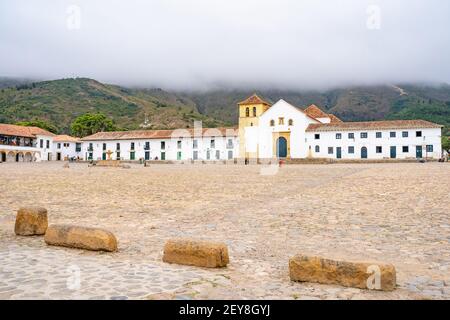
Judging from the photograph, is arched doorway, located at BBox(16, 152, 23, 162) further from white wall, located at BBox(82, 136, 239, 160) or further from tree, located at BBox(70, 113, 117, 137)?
tree, located at BBox(70, 113, 117, 137)

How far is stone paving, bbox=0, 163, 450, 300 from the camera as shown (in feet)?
11.7

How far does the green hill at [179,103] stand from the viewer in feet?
333

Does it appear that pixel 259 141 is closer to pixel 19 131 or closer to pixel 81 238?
pixel 19 131

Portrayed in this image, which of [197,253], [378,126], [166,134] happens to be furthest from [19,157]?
[197,253]

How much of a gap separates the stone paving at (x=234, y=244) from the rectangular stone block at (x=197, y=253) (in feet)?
0.49

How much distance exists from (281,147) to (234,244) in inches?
1998

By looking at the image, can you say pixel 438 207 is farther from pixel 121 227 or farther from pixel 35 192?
pixel 35 192

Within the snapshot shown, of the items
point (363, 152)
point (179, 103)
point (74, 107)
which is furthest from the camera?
point (179, 103)

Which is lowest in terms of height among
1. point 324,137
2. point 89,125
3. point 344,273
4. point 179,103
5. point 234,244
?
point 234,244

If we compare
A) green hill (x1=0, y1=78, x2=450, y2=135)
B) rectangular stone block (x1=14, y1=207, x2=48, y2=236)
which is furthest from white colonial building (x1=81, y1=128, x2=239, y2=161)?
rectangular stone block (x1=14, y1=207, x2=48, y2=236)

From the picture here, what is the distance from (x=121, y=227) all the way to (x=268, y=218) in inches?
115

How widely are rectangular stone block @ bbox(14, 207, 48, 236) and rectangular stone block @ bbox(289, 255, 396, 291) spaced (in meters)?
4.30

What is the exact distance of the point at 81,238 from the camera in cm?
523

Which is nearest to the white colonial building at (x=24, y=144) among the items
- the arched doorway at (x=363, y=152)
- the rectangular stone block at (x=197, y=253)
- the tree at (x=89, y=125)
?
the tree at (x=89, y=125)
